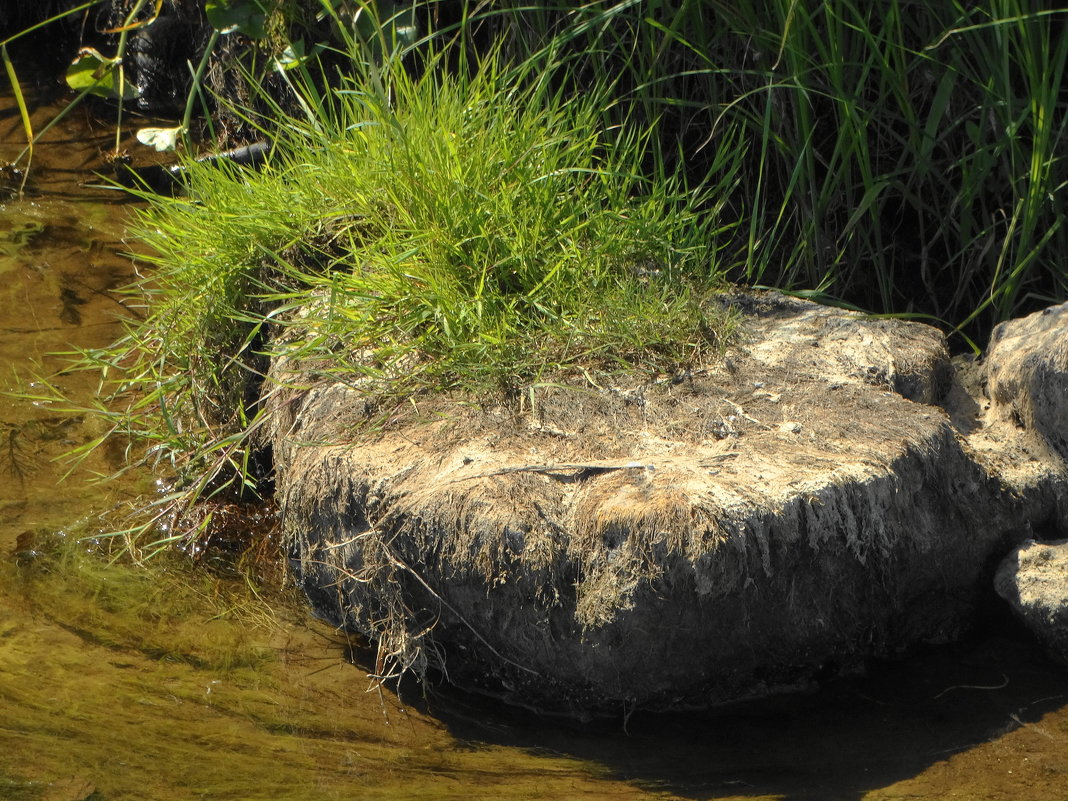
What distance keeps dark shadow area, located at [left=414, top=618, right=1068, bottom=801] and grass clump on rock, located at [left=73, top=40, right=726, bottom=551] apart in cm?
74

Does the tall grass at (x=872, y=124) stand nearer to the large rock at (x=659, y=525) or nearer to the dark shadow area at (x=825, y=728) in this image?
the large rock at (x=659, y=525)

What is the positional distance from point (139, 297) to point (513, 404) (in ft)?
5.95

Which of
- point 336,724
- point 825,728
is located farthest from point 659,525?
point 336,724

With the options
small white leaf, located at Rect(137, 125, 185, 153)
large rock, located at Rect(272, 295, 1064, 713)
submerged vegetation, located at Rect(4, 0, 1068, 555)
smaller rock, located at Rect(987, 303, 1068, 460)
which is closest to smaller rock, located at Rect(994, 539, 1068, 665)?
large rock, located at Rect(272, 295, 1064, 713)

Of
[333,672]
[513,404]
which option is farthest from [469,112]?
[333,672]

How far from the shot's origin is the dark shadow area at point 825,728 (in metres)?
Result: 2.01

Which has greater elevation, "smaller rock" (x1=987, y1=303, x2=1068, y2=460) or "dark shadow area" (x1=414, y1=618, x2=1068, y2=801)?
"smaller rock" (x1=987, y1=303, x2=1068, y2=460)

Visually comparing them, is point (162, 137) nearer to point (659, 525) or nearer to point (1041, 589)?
point (659, 525)

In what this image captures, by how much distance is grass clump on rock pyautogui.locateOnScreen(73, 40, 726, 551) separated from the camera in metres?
2.58

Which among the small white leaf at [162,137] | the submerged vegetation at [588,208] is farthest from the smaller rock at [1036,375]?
the small white leaf at [162,137]

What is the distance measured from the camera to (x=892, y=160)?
327cm

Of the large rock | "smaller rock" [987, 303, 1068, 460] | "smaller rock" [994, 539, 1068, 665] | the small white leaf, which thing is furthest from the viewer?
the small white leaf

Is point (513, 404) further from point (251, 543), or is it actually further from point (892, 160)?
point (892, 160)

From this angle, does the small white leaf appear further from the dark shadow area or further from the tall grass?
the dark shadow area
